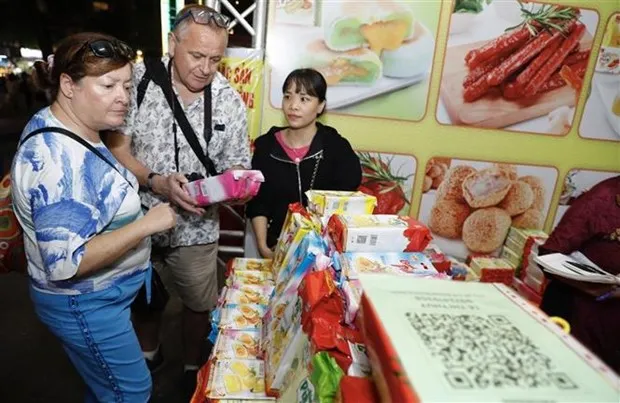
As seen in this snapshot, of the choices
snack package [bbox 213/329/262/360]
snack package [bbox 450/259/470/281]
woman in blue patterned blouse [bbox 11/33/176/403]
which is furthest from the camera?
snack package [bbox 450/259/470/281]

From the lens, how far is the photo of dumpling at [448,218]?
126 inches

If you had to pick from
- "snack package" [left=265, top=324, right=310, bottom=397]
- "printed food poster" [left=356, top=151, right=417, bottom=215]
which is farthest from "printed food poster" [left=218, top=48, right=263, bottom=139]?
"snack package" [left=265, top=324, right=310, bottom=397]

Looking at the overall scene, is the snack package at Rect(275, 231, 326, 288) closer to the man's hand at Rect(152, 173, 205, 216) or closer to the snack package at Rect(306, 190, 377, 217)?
the snack package at Rect(306, 190, 377, 217)

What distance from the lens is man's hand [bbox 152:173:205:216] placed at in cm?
173

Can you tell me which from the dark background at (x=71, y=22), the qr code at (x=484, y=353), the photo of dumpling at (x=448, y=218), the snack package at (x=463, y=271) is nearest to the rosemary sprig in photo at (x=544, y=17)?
the photo of dumpling at (x=448, y=218)

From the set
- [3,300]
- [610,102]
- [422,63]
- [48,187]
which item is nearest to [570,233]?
[422,63]

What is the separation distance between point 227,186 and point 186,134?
1.59ft

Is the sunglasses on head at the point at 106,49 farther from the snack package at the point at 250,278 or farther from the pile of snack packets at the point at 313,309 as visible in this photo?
the snack package at the point at 250,278

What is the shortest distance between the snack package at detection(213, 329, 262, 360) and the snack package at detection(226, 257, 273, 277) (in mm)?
426

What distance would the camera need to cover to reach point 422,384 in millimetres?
528

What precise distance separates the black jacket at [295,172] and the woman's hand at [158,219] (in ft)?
3.01

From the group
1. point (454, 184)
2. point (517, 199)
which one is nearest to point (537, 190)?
point (517, 199)

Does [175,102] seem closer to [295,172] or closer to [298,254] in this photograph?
[295,172]

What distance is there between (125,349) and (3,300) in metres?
2.41
